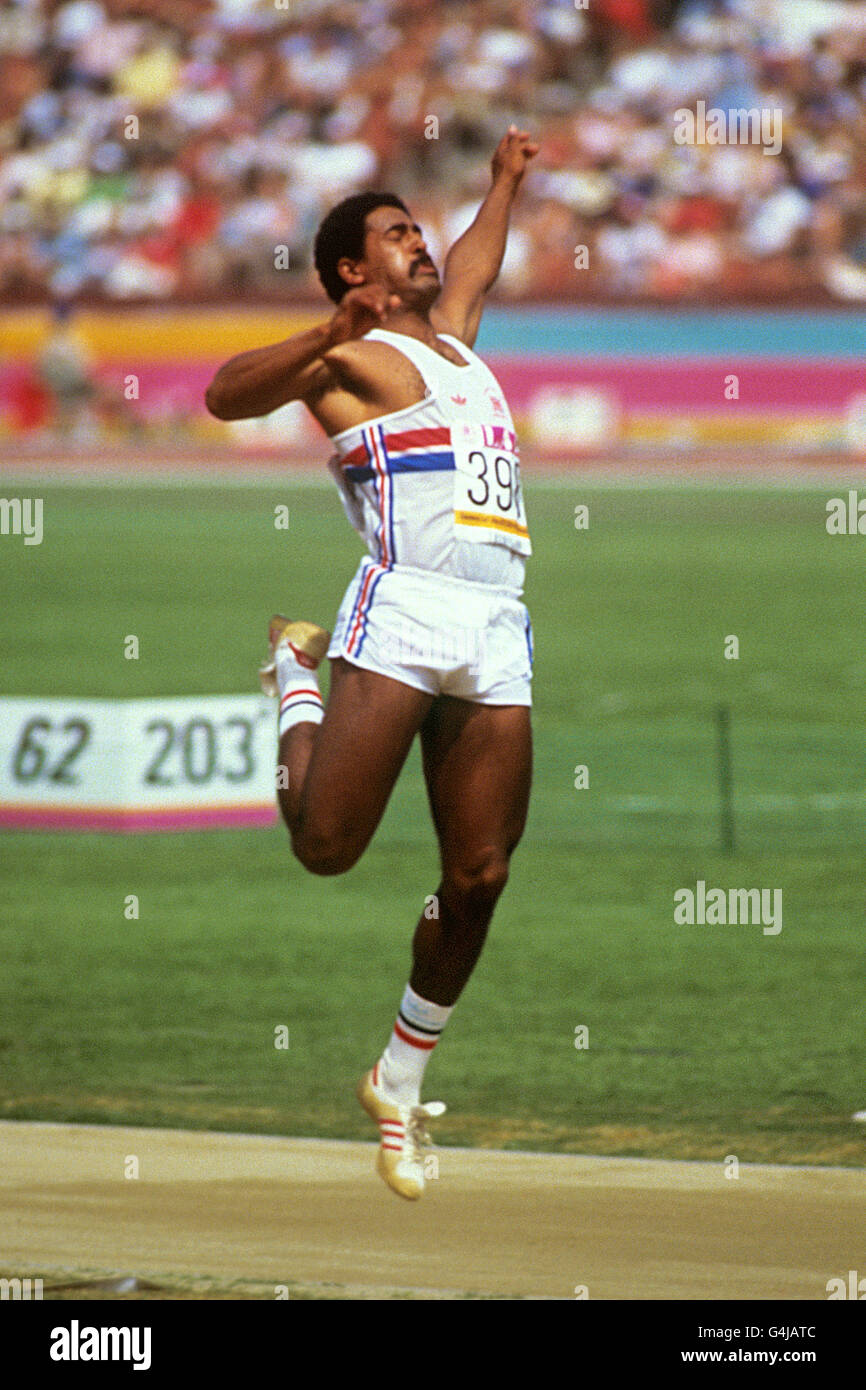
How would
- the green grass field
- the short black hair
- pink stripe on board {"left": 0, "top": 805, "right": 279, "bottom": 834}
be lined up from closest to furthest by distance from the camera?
the short black hair < the green grass field < pink stripe on board {"left": 0, "top": 805, "right": 279, "bottom": 834}

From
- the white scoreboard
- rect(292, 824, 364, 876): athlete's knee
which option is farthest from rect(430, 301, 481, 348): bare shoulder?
the white scoreboard

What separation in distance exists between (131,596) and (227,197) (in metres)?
12.7

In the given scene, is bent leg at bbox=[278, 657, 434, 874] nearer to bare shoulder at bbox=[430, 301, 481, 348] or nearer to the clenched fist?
the clenched fist

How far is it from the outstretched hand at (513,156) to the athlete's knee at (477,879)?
213cm

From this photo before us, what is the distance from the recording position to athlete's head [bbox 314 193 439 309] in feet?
19.7

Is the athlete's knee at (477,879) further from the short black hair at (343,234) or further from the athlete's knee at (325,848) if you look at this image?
the short black hair at (343,234)

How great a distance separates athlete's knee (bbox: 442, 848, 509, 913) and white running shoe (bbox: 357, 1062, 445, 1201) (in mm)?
570

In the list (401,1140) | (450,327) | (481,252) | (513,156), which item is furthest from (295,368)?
(401,1140)

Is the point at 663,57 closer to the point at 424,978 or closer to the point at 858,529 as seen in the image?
the point at 858,529

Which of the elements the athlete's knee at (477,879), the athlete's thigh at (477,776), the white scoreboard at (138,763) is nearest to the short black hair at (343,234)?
the athlete's thigh at (477,776)

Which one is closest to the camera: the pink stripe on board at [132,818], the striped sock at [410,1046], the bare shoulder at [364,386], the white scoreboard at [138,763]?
the bare shoulder at [364,386]

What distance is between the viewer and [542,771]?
569 inches

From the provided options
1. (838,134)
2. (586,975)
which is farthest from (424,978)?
(838,134)

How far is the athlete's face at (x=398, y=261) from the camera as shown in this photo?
600 centimetres
